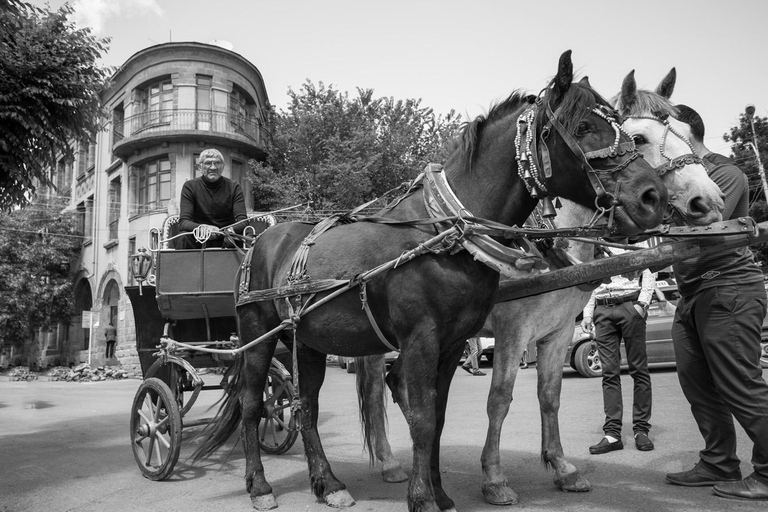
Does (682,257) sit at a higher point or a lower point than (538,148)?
lower

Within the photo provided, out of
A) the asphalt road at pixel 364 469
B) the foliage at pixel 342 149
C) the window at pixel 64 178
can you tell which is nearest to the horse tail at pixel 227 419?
the asphalt road at pixel 364 469

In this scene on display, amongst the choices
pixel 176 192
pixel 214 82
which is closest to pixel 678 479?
pixel 176 192

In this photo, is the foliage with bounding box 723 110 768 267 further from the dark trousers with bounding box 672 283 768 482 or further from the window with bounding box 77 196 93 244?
the window with bounding box 77 196 93 244

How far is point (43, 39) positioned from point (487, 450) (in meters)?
6.77

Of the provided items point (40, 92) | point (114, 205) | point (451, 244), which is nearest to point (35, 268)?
point (114, 205)

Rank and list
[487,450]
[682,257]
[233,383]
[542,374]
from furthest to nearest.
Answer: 1. [233,383]
2. [542,374]
3. [487,450]
4. [682,257]

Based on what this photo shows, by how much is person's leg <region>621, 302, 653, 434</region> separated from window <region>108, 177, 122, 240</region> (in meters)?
25.0

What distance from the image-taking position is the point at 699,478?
4047mm

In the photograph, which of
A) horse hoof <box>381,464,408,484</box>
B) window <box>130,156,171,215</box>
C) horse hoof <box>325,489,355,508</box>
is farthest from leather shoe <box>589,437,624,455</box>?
window <box>130,156,171,215</box>

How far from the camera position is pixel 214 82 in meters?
24.7

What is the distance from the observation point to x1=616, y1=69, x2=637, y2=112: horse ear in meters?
3.96

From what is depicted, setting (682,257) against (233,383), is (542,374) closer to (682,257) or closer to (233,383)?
(682,257)

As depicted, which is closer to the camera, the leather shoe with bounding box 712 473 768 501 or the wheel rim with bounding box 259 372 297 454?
the leather shoe with bounding box 712 473 768 501

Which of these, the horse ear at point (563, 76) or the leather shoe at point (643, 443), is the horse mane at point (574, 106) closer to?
the horse ear at point (563, 76)
